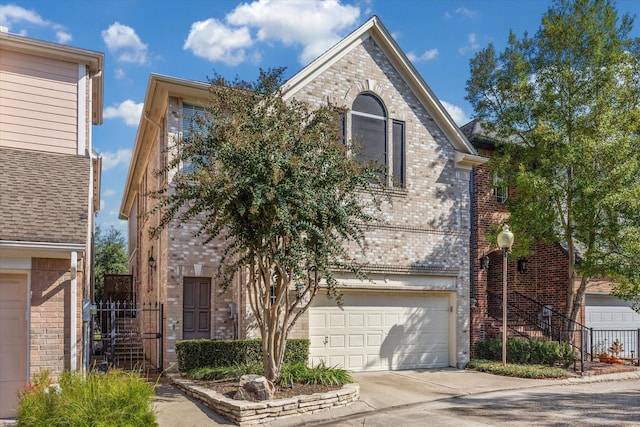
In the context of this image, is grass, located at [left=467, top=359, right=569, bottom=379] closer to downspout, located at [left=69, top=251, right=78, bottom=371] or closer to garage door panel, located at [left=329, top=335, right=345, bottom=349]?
garage door panel, located at [left=329, top=335, right=345, bottom=349]

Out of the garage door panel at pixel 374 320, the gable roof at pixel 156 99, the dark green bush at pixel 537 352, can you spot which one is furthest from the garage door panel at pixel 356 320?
the gable roof at pixel 156 99

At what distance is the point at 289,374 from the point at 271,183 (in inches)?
148

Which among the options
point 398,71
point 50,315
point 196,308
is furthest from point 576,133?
point 50,315

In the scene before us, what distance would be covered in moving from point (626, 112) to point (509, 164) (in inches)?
132

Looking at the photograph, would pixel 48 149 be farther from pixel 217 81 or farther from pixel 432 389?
pixel 432 389

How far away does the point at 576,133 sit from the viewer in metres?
16.1

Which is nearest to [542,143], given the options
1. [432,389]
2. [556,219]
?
[556,219]

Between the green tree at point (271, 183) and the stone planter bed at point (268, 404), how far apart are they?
1.17m

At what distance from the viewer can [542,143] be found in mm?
16062

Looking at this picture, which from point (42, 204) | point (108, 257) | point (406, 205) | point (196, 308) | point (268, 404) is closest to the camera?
point (268, 404)

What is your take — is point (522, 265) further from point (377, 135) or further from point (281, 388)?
point (281, 388)

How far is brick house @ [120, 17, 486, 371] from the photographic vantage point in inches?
525

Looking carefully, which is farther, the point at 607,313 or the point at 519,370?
the point at 607,313

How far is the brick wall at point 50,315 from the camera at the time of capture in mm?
9289
